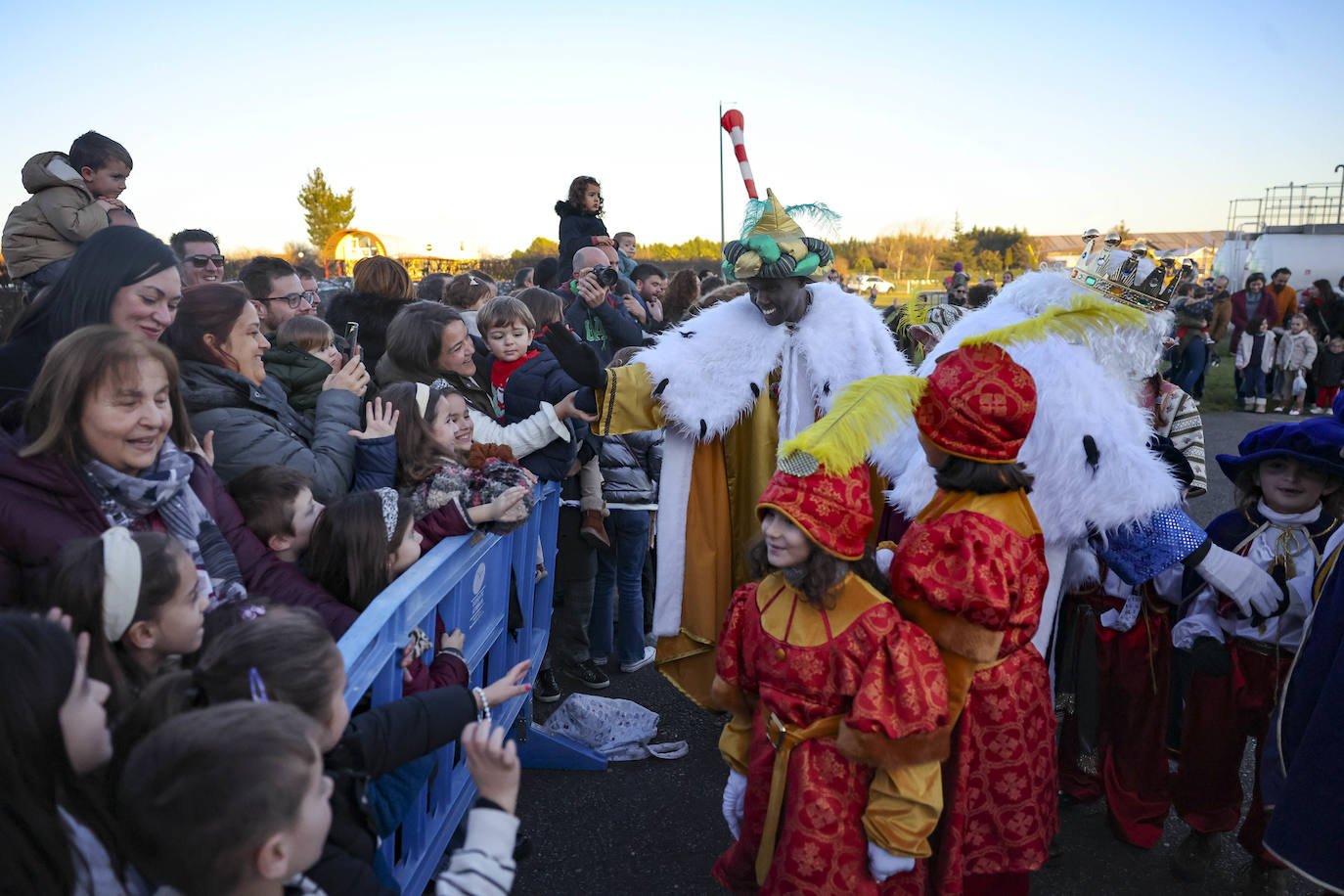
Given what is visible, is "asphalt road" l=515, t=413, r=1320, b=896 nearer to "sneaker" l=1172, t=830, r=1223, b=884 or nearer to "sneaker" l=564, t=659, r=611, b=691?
"sneaker" l=1172, t=830, r=1223, b=884

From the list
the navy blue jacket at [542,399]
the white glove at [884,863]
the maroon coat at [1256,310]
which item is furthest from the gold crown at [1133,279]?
the maroon coat at [1256,310]

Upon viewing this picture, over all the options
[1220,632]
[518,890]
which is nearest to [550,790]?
[518,890]

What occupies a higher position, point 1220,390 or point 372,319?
point 372,319

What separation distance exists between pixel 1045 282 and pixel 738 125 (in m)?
1.32

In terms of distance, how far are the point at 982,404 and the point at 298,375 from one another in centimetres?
259

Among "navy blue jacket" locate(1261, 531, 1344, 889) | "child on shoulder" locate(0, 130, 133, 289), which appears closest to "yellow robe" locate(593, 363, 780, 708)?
"navy blue jacket" locate(1261, 531, 1344, 889)

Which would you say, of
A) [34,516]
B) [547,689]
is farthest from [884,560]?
[547,689]

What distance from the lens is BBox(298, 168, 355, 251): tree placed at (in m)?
35.7

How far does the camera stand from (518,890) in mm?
2891

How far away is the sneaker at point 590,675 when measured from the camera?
172 inches

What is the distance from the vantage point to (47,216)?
4.45 meters

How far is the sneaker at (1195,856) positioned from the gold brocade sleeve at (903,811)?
5.08ft

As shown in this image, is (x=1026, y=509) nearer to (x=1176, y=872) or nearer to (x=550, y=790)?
(x=1176, y=872)

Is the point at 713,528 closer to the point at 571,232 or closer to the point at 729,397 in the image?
the point at 729,397
